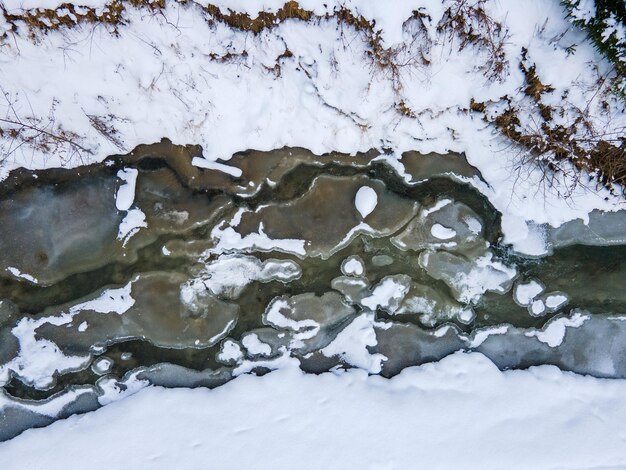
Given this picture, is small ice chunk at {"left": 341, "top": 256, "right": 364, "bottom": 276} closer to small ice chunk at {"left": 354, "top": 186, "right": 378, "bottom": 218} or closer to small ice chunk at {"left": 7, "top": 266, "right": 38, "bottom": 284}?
small ice chunk at {"left": 354, "top": 186, "right": 378, "bottom": 218}

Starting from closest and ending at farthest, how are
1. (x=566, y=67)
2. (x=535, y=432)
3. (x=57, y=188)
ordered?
(x=566, y=67) < (x=535, y=432) < (x=57, y=188)

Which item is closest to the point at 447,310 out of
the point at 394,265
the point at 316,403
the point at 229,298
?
the point at 394,265

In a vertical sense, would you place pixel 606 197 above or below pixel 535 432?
above

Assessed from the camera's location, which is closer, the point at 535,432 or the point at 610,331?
the point at 535,432

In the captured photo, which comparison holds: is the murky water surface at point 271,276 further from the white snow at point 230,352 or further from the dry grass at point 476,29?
the dry grass at point 476,29

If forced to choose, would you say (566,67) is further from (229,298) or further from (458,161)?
(229,298)

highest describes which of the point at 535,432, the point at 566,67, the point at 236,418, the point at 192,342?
the point at 566,67

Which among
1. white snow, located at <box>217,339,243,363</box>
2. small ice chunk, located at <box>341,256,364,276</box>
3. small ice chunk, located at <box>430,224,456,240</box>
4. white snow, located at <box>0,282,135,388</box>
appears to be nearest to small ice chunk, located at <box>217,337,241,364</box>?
white snow, located at <box>217,339,243,363</box>
